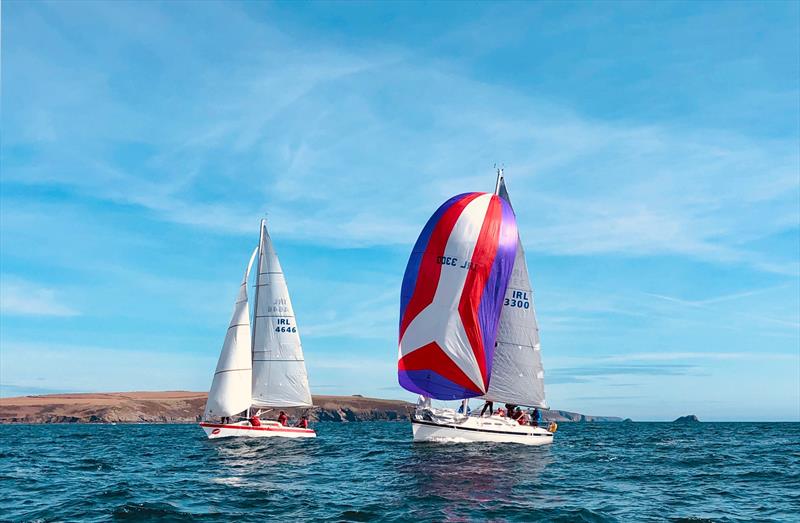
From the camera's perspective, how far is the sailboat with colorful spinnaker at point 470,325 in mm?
39000

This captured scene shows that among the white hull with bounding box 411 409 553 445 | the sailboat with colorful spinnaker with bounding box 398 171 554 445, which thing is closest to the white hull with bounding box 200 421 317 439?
the sailboat with colorful spinnaker with bounding box 398 171 554 445

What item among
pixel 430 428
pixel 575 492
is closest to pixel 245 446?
pixel 430 428

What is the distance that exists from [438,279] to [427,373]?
568 cm

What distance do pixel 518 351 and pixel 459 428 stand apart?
708 centimetres

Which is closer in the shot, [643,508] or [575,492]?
[643,508]

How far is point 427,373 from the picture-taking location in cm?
3903

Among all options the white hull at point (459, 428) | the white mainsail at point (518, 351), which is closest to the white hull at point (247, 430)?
the white hull at point (459, 428)

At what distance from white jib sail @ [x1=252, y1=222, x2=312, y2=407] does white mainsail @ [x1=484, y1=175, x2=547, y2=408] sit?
50.9ft

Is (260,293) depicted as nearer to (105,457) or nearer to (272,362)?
(272,362)

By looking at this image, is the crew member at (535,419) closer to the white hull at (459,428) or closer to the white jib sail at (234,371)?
the white hull at (459,428)

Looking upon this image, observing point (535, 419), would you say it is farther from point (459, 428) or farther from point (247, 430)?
point (247, 430)

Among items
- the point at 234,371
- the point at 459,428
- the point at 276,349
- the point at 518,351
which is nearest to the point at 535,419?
the point at 518,351

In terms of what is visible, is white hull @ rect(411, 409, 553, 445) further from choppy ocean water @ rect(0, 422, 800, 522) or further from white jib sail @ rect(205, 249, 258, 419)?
white jib sail @ rect(205, 249, 258, 419)

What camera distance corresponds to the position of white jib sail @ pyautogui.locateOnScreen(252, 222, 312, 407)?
48281 millimetres
